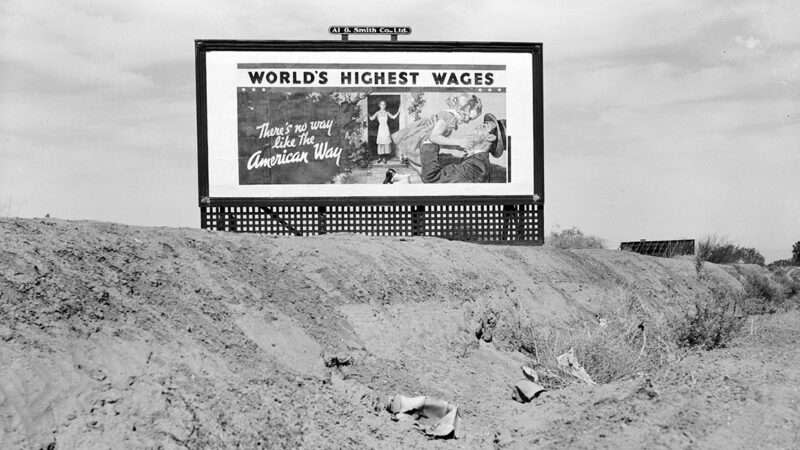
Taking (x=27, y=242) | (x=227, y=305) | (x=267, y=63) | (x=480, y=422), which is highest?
(x=267, y=63)

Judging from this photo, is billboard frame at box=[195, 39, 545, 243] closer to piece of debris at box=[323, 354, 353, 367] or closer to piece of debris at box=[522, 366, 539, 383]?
piece of debris at box=[522, 366, 539, 383]

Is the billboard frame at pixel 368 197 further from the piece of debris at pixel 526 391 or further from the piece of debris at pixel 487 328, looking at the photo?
the piece of debris at pixel 526 391

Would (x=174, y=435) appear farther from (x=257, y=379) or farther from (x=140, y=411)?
(x=257, y=379)

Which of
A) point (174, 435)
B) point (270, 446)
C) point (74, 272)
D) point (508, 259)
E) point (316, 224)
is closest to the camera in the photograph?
point (174, 435)

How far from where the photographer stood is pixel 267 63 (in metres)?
17.9

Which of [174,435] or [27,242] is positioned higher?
[27,242]

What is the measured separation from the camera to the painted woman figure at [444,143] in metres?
18.1

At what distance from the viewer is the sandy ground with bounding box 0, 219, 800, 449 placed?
554cm

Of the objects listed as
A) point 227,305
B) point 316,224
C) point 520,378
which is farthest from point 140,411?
point 316,224

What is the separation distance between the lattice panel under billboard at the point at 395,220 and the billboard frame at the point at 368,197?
6 centimetres

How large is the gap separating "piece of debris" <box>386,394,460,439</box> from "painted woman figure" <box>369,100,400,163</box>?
36.0 ft

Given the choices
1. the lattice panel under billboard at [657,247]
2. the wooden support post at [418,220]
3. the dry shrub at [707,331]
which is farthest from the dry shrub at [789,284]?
the dry shrub at [707,331]

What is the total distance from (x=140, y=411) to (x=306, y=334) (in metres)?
2.56

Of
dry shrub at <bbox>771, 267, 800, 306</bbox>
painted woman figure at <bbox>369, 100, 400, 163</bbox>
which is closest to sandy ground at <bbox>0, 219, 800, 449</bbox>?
painted woman figure at <bbox>369, 100, 400, 163</bbox>
